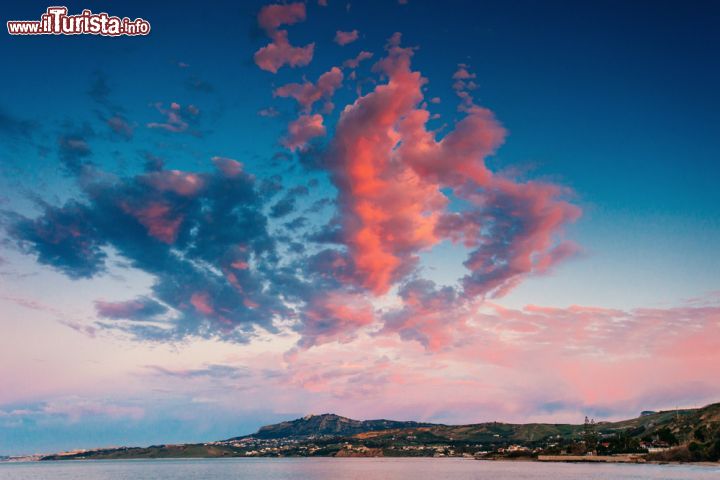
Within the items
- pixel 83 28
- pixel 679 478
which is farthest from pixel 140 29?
pixel 679 478

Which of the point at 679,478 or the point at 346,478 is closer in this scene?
the point at 679,478

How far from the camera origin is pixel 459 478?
Result: 170000mm

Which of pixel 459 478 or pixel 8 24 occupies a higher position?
pixel 8 24

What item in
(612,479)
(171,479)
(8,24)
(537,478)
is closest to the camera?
(8,24)

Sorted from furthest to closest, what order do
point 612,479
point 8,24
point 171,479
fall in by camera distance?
point 171,479 < point 612,479 < point 8,24

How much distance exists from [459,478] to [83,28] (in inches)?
6237

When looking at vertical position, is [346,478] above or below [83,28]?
below

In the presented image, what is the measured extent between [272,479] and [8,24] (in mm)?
156244

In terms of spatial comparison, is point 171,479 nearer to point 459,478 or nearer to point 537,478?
point 459,478

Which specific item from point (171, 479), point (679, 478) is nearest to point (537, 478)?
point (679, 478)

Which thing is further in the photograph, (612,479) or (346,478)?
(346,478)

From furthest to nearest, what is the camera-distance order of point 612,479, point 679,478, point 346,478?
1. point 346,478
2. point 612,479
3. point 679,478

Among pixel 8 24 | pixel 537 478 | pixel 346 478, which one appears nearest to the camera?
pixel 8 24

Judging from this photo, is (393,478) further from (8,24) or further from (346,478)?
(8,24)
